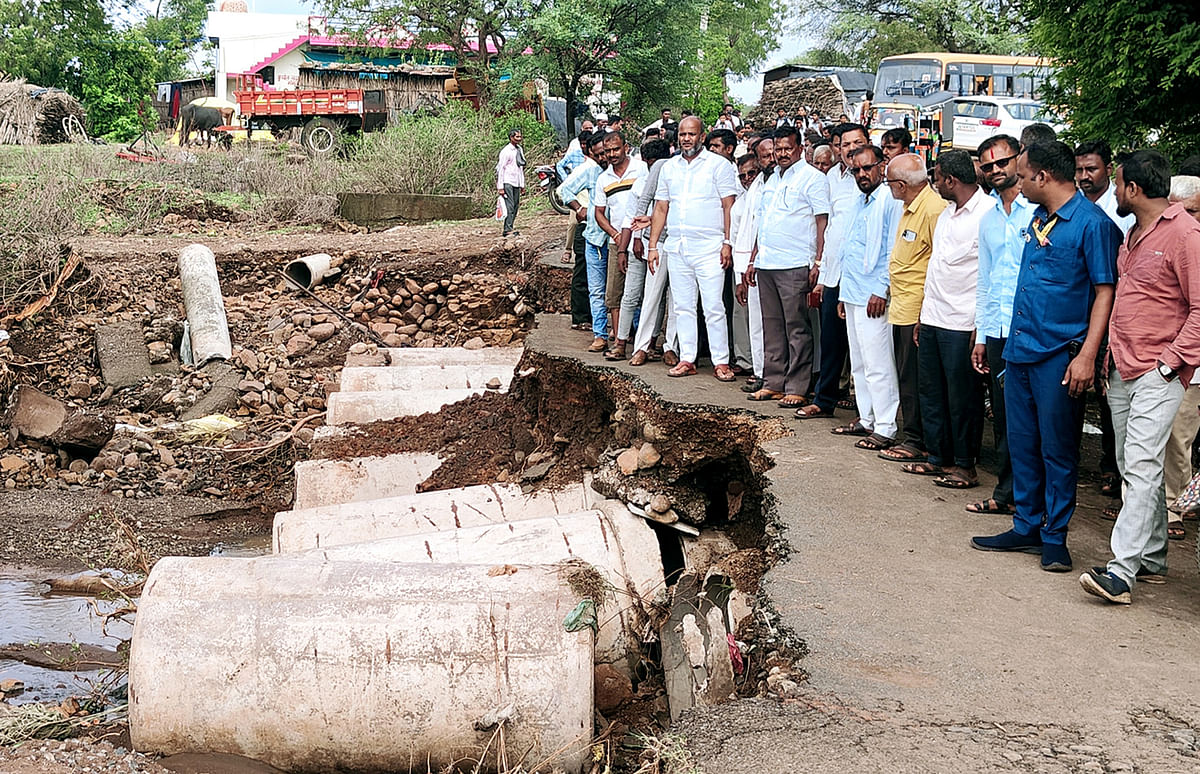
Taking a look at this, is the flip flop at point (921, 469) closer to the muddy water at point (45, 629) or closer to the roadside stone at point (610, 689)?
the roadside stone at point (610, 689)

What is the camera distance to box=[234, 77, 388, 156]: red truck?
87.8 feet

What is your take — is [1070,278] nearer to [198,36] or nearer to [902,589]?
[902,589]

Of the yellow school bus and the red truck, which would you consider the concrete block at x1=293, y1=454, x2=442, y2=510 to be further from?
the red truck

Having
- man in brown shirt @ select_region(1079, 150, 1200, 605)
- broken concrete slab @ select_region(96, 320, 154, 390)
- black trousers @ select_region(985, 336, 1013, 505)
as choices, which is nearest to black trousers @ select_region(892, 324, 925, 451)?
black trousers @ select_region(985, 336, 1013, 505)

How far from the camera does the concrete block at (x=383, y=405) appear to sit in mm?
9766

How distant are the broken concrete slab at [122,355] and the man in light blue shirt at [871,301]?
8436 millimetres

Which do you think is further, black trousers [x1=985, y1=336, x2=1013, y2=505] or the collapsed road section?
black trousers [x1=985, y1=336, x2=1013, y2=505]

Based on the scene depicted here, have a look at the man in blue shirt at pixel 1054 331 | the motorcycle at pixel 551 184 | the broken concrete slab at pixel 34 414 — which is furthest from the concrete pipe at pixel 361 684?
the motorcycle at pixel 551 184

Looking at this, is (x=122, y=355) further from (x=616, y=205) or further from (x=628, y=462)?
(x=628, y=462)

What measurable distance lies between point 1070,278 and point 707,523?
2776 millimetres

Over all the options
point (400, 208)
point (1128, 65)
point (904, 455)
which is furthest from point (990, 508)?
point (400, 208)

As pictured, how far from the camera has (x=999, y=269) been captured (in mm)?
5535

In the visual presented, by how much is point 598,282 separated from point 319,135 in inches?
712

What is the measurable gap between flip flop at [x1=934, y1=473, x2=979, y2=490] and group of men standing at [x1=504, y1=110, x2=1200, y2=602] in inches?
0.7
